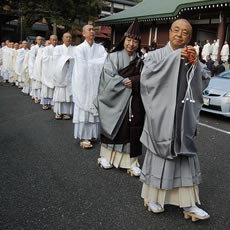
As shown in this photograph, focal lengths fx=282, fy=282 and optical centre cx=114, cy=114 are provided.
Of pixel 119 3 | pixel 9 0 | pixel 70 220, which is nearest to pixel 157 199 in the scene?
pixel 70 220

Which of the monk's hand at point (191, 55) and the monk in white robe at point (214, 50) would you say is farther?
the monk in white robe at point (214, 50)

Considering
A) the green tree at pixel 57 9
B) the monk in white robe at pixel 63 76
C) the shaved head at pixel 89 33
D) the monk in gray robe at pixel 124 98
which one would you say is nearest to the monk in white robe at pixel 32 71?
the monk in white robe at pixel 63 76

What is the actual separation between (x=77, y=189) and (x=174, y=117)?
1.43m

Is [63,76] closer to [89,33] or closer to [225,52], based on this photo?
[89,33]

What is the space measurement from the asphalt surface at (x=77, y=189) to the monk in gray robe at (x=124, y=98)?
0.46m

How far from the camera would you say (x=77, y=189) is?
3139 millimetres

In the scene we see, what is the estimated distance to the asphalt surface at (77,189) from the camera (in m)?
2.55

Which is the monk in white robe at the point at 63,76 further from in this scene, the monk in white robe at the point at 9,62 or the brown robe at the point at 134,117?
the monk in white robe at the point at 9,62

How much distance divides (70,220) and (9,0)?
2330 centimetres

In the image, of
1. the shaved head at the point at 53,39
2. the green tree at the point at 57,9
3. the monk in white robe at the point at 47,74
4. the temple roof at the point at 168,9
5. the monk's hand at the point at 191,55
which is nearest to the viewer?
the monk's hand at the point at 191,55

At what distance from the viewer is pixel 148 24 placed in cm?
1942

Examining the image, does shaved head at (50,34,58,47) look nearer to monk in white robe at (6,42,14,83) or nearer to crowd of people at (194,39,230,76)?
monk in white robe at (6,42,14,83)

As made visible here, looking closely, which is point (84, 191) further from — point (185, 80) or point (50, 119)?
point (50, 119)

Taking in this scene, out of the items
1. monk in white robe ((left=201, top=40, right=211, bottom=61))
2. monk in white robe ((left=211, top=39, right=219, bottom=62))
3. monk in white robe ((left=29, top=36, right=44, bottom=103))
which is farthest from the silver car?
monk in white robe ((left=201, top=40, right=211, bottom=61))
